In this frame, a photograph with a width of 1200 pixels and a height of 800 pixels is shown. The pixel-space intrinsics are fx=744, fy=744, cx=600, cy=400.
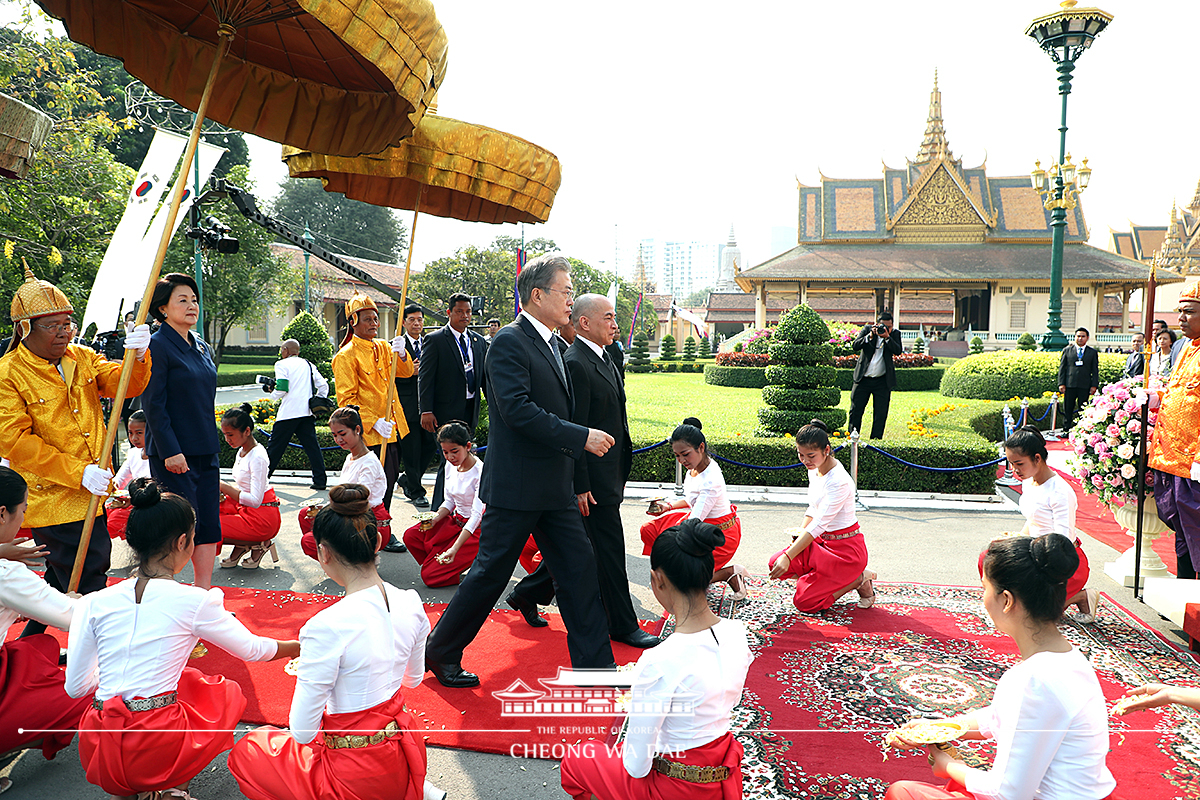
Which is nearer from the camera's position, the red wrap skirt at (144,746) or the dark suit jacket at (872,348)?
the red wrap skirt at (144,746)

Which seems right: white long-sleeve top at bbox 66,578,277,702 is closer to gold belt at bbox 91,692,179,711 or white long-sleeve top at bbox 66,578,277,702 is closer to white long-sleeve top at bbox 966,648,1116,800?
gold belt at bbox 91,692,179,711

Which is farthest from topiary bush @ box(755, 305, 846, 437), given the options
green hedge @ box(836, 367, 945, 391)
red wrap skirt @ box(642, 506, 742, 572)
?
green hedge @ box(836, 367, 945, 391)

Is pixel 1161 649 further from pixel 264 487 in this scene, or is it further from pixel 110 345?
pixel 110 345

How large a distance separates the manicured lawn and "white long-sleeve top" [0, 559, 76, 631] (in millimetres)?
6541

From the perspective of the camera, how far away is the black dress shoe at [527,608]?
4129 mm

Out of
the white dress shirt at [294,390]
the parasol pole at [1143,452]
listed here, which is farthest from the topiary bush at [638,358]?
the parasol pole at [1143,452]

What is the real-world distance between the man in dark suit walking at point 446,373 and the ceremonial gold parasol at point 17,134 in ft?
11.1

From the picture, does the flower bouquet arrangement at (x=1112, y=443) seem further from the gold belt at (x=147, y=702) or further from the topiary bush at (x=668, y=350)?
the topiary bush at (x=668, y=350)

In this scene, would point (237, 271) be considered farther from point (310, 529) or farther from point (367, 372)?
point (310, 529)

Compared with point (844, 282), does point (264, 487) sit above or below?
below

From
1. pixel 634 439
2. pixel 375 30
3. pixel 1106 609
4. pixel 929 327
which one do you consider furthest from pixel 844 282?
pixel 375 30

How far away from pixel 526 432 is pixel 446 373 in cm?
360

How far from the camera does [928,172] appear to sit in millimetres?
33031

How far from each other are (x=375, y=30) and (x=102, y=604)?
223 centimetres
